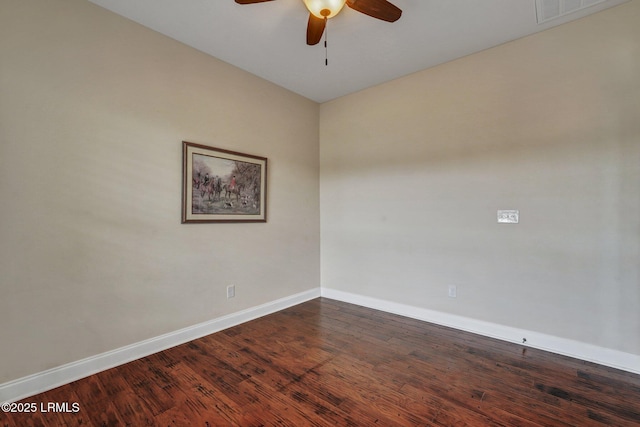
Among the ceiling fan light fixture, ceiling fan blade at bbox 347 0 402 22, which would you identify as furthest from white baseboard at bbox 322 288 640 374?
the ceiling fan light fixture

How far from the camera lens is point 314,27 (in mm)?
1961

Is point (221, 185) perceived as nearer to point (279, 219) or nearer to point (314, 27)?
point (279, 219)

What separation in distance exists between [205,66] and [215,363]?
2708mm

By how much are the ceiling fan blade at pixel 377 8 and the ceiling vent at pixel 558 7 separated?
1192 millimetres

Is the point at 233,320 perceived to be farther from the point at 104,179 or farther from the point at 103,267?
the point at 104,179

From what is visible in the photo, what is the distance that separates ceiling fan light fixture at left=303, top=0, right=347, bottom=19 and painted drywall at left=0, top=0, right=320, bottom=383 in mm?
1499

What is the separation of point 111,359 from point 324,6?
290cm

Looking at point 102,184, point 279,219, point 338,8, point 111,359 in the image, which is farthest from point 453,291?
point 102,184

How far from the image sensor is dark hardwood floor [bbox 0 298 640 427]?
1.61 meters

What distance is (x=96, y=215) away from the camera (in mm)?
2084

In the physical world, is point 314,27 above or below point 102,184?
above

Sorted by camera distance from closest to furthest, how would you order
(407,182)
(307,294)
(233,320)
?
1. (233,320)
2. (407,182)
3. (307,294)

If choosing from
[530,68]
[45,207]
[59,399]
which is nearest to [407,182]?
[530,68]

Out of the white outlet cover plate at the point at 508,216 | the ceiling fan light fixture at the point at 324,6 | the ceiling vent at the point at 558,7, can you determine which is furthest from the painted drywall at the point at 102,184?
the ceiling vent at the point at 558,7
